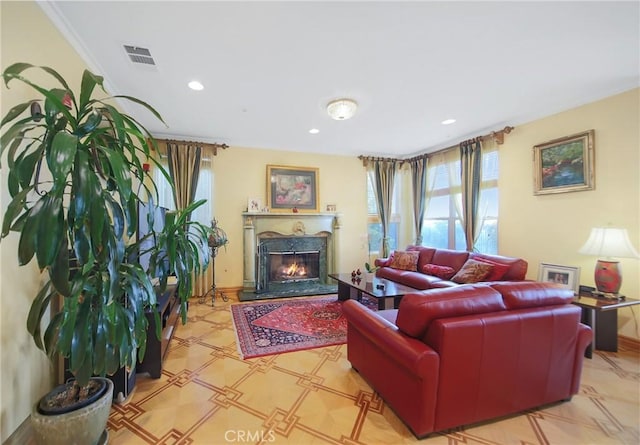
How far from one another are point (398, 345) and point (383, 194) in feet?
14.7

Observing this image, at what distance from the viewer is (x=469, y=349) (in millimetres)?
1562

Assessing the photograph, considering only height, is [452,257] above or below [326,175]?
below

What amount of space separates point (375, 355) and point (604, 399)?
5.62 ft

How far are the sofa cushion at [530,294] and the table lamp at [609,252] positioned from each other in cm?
150

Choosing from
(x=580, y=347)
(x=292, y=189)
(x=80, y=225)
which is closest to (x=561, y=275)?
(x=580, y=347)

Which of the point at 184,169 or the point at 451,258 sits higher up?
the point at 184,169

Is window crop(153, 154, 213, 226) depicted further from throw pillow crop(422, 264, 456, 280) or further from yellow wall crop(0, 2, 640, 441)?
throw pillow crop(422, 264, 456, 280)

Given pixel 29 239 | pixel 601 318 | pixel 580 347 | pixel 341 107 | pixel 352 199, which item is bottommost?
pixel 601 318

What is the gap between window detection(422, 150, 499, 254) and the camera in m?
4.32

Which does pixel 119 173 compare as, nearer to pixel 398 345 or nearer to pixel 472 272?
pixel 398 345

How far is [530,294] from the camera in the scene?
1.76 meters

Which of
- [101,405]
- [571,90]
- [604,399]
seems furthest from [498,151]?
[101,405]

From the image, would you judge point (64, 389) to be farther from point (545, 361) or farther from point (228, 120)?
point (228, 120)

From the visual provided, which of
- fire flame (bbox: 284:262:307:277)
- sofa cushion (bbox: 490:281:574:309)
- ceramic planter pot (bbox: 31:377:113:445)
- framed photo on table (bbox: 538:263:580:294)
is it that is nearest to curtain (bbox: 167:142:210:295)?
fire flame (bbox: 284:262:307:277)
